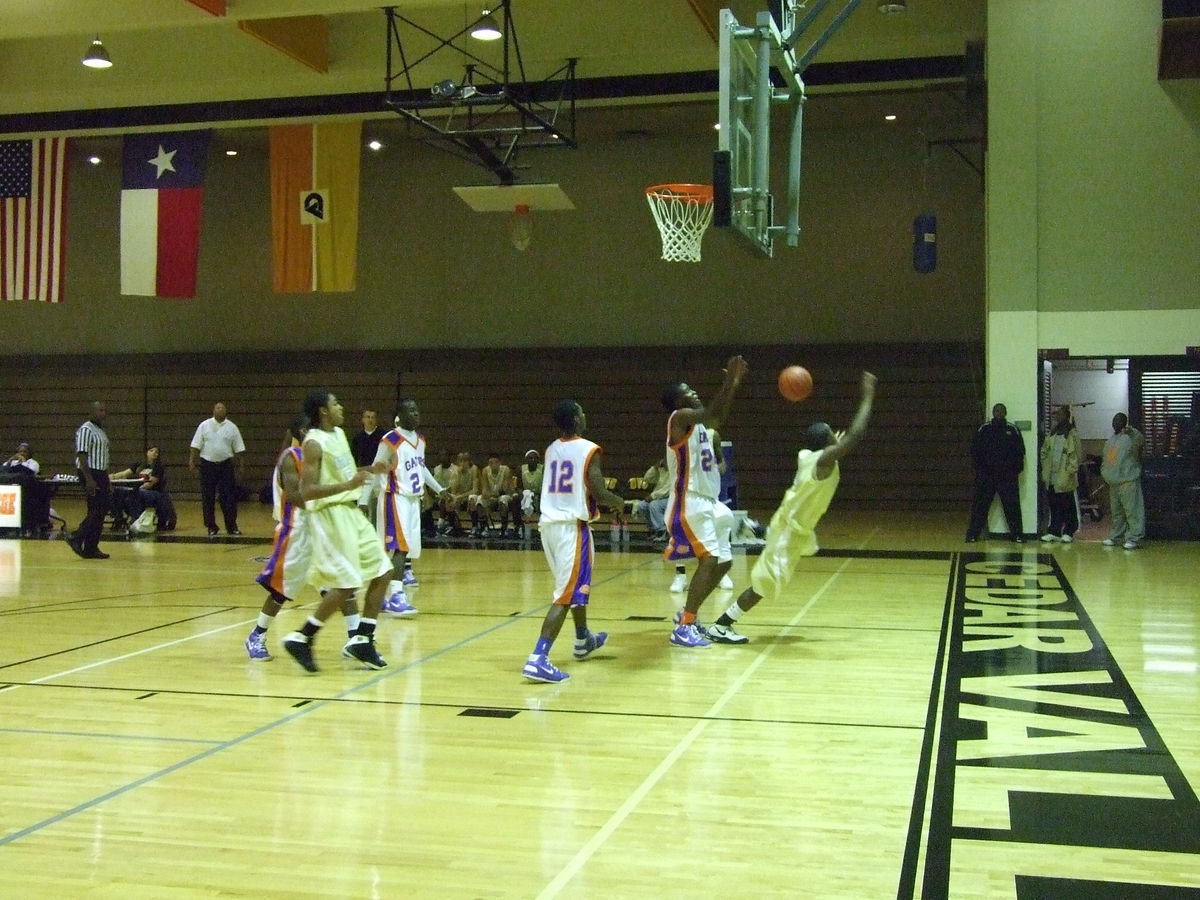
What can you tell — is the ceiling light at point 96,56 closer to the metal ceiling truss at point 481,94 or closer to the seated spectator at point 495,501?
the metal ceiling truss at point 481,94

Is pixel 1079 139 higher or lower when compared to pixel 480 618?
higher

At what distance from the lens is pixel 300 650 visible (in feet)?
22.3

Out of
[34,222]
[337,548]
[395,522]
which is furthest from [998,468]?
[34,222]

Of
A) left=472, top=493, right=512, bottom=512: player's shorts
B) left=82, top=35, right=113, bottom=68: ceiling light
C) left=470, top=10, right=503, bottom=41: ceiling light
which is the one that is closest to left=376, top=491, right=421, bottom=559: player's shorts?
left=470, top=10, right=503, bottom=41: ceiling light

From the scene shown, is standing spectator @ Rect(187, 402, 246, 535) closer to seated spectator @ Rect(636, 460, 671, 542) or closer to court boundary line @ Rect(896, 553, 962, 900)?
seated spectator @ Rect(636, 460, 671, 542)

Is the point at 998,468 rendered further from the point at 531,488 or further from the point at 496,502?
the point at 496,502

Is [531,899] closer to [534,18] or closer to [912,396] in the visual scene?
[534,18]

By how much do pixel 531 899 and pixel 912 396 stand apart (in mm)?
18168

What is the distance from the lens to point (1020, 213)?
48.9 ft

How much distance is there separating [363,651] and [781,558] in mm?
2761

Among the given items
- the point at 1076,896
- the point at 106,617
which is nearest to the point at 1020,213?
the point at 106,617

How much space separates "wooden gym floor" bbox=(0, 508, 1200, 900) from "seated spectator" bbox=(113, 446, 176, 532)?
718 cm

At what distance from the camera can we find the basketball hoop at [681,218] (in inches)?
454

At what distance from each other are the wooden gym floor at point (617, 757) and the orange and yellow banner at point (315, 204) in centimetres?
761
